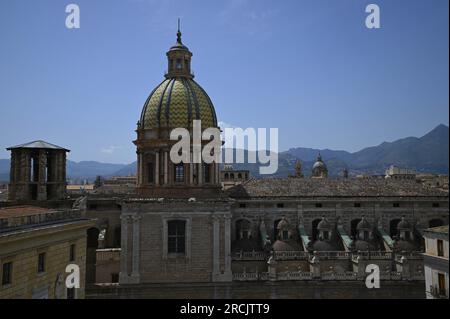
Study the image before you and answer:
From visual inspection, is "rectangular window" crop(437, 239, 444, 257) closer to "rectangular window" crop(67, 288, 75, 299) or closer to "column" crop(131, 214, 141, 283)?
"rectangular window" crop(67, 288, 75, 299)

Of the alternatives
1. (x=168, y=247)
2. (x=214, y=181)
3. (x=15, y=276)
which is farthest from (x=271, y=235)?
(x=15, y=276)

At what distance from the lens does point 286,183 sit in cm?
3909

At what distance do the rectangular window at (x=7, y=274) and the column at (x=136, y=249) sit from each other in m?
14.3

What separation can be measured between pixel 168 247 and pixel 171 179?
6.47 m

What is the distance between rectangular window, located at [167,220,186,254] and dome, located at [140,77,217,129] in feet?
29.6

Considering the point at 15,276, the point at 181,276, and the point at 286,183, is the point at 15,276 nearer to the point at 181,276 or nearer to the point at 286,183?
the point at 181,276

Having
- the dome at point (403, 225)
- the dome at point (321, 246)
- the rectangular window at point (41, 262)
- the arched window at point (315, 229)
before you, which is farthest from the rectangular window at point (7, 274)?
the dome at point (403, 225)

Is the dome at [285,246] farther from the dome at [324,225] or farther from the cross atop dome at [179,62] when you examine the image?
the cross atop dome at [179,62]

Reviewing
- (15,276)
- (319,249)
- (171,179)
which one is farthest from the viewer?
(171,179)

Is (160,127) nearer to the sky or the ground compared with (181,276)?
nearer to the sky

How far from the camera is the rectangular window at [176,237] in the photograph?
103 feet

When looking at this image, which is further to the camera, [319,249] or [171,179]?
[171,179]

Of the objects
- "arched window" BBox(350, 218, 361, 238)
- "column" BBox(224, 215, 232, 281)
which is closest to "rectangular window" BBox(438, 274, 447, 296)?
"column" BBox(224, 215, 232, 281)

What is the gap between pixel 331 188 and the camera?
38031 mm
